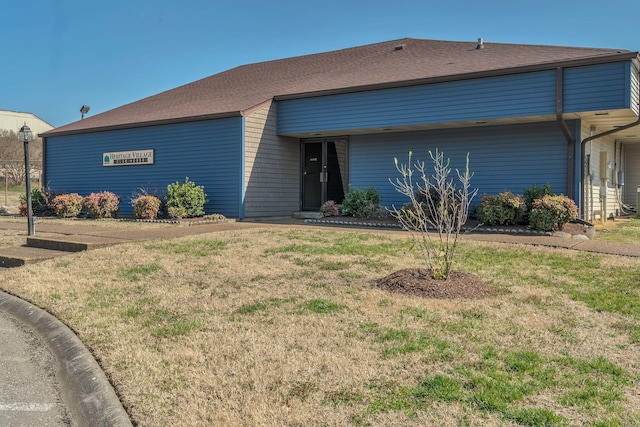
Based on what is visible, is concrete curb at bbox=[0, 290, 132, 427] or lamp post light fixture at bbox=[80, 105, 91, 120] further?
lamp post light fixture at bbox=[80, 105, 91, 120]

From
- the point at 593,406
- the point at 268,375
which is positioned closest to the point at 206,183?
the point at 268,375

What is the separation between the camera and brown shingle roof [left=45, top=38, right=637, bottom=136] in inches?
459

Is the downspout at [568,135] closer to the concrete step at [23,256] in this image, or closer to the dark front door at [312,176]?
the dark front door at [312,176]

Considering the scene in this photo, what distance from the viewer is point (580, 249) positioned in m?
7.81

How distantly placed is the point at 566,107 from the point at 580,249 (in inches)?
163

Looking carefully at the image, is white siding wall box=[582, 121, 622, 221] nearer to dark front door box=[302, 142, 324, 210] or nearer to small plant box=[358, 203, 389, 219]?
small plant box=[358, 203, 389, 219]

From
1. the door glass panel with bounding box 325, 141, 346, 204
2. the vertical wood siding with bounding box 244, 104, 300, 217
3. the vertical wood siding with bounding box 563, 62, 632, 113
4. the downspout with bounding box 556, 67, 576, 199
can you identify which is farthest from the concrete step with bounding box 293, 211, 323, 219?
the vertical wood siding with bounding box 563, 62, 632, 113

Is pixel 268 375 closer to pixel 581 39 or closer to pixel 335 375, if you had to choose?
pixel 335 375

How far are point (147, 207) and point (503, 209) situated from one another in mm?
9703

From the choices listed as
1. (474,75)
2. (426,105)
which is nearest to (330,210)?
(426,105)

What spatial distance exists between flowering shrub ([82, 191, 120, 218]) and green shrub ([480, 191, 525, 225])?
37.0 feet

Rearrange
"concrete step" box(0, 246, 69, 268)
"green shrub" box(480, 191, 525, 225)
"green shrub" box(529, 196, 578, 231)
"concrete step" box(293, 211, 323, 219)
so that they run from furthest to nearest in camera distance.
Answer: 1. "concrete step" box(293, 211, 323, 219)
2. "green shrub" box(480, 191, 525, 225)
3. "green shrub" box(529, 196, 578, 231)
4. "concrete step" box(0, 246, 69, 268)

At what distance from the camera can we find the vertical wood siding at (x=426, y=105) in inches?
434

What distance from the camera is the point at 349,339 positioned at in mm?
3889
